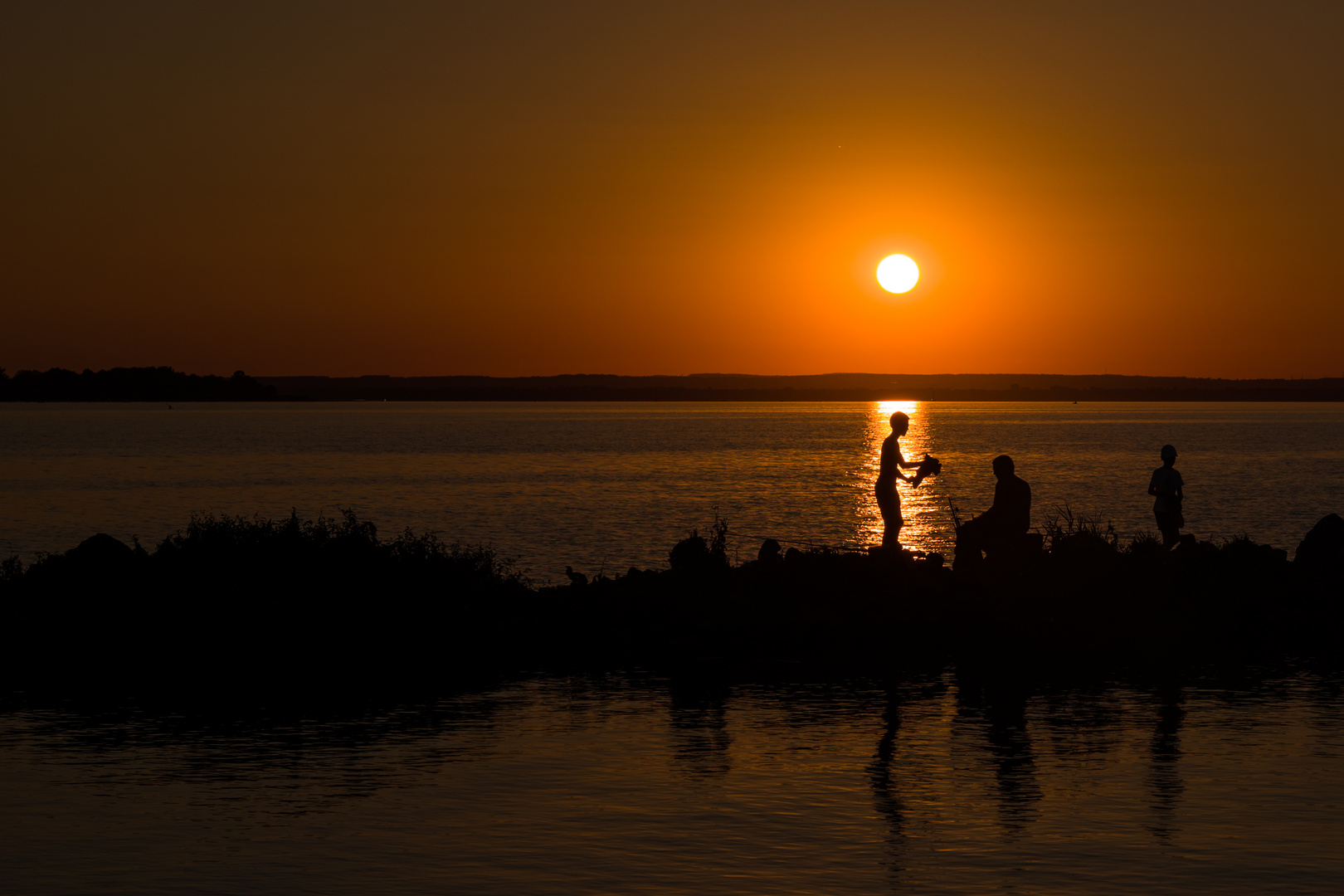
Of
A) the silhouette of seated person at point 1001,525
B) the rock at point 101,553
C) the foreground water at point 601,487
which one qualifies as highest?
the silhouette of seated person at point 1001,525

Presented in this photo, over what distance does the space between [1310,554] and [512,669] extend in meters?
12.4

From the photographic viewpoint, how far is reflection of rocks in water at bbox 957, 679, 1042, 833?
1023 cm

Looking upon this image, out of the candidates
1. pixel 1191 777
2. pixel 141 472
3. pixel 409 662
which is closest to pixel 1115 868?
pixel 1191 777

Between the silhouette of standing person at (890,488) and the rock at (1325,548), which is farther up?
the silhouette of standing person at (890,488)

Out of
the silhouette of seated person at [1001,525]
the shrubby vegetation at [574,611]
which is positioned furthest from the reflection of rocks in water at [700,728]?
the silhouette of seated person at [1001,525]

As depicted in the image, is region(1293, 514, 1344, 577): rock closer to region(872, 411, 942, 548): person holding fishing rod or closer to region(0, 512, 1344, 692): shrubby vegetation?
region(0, 512, 1344, 692): shrubby vegetation

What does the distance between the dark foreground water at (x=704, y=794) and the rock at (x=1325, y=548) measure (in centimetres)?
669

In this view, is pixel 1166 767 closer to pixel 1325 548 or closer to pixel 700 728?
pixel 700 728

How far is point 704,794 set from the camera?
1074 cm

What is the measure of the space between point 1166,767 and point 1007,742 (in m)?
1.40

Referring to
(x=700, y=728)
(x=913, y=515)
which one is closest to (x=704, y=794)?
(x=700, y=728)

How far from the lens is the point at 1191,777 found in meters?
11.1

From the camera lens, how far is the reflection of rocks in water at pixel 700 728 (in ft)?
38.5

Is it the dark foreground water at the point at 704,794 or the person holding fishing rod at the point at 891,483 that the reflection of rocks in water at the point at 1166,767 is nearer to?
the dark foreground water at the point at 704,794
